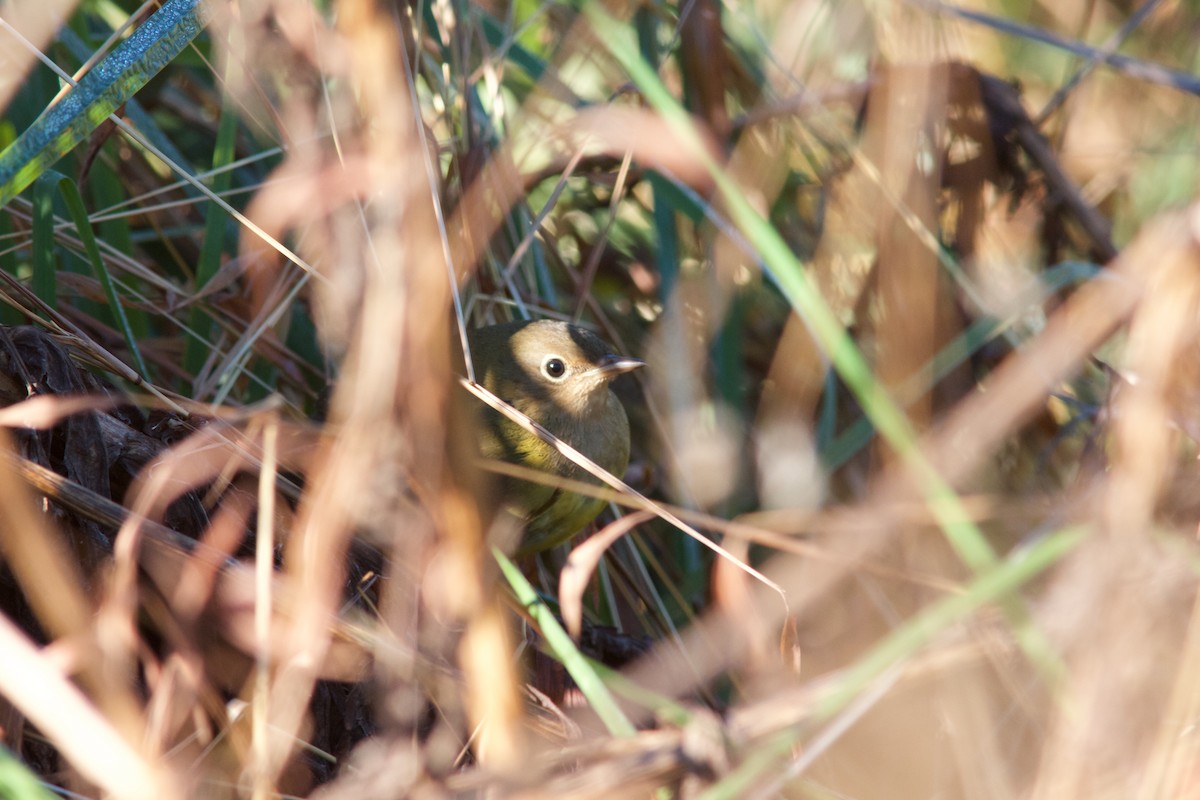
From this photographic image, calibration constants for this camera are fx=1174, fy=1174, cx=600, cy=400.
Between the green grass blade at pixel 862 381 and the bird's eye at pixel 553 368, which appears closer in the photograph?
the green grass blade at pixel 862 381

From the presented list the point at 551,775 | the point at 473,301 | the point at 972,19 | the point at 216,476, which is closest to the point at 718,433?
the point at 473,301

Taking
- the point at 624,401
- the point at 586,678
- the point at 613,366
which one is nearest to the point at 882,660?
the point at 586,678

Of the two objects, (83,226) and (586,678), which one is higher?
(83,226)

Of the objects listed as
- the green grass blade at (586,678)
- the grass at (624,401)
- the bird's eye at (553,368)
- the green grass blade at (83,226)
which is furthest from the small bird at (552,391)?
the green grass blade at (586,678)

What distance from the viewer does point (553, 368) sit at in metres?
2.87

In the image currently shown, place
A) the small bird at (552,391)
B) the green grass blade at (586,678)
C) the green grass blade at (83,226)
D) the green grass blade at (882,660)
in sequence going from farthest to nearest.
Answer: the small bird at (552,391), the green grass blade at (83,226), the green grass blade at (586,678), the green grass blade at (882,660)

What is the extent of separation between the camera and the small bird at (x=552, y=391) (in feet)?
9.09

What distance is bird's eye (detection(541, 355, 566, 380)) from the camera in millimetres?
2861

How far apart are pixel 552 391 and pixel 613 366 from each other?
0.18 metres

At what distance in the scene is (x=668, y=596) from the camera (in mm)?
2852

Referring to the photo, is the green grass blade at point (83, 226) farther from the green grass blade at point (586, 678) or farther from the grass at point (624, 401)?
the green grass blade at point (586, 678)

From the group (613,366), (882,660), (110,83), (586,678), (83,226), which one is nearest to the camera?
(882,660)

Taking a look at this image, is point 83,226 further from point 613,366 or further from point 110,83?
point 613,366

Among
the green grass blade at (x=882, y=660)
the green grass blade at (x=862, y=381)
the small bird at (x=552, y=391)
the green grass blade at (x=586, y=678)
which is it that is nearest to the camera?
the green grass blade at (x=882, y=660)
